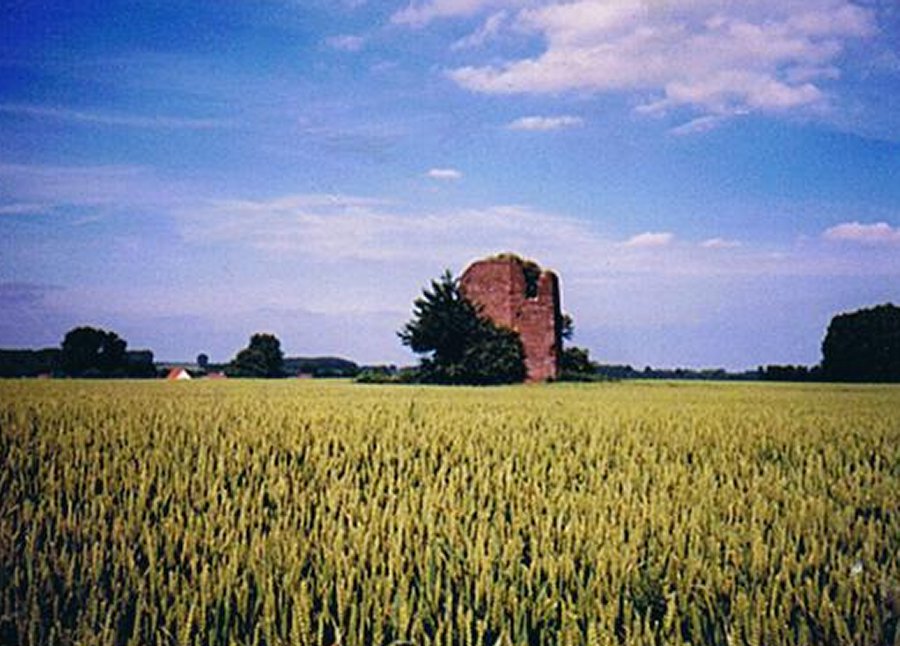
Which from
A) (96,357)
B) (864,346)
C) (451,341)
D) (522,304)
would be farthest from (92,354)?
(864,346)

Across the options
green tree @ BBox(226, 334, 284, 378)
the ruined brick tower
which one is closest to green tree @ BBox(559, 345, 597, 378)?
the ruined brick tower

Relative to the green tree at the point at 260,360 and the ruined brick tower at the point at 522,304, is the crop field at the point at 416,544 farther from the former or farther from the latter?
the green tree at the point at 260,360

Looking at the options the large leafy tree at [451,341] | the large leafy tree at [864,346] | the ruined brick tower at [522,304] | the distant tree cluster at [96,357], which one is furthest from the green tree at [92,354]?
the large leafy tree at [864,346]

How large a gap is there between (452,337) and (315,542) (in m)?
34.1

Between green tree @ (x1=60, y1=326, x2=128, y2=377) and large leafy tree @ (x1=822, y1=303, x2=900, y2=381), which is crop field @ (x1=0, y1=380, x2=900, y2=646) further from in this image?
large leafy tree @ (x1=822, y1=303, x2=900, y2=381)

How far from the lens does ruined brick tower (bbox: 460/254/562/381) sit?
43.8m

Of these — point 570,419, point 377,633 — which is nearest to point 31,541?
point 377,633

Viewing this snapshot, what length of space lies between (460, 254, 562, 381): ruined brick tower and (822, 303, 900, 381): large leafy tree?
15.6m

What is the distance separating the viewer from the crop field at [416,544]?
2779mm

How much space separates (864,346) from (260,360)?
125 feet

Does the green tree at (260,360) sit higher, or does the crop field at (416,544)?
the green tree at (260,360)

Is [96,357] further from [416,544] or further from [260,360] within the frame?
[416,544]

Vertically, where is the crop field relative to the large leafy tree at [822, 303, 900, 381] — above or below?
below

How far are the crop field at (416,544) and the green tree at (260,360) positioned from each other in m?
46.1
